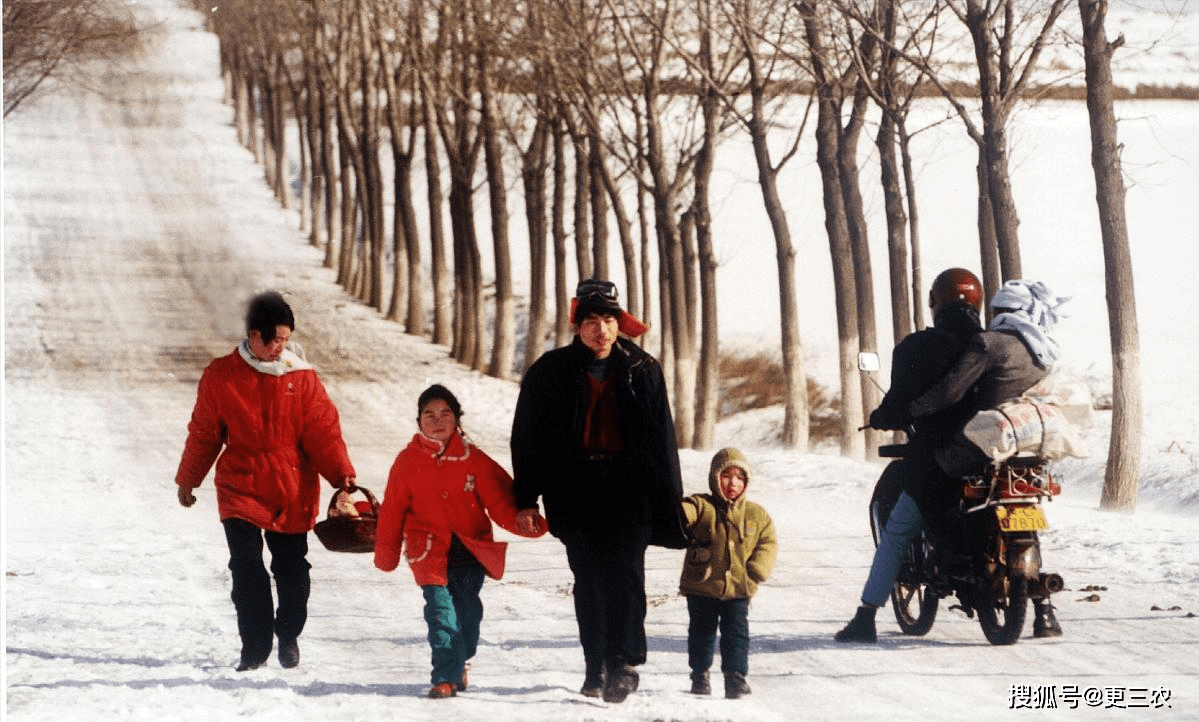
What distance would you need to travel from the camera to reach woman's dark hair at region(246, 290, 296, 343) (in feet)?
26.7

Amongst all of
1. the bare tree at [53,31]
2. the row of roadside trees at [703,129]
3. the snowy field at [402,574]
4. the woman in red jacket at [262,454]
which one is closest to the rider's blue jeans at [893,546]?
the snowy field at [402,574]

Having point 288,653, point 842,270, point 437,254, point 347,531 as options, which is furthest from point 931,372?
point 437,254

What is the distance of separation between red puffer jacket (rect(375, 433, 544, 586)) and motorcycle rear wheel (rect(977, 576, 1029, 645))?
8.62ft

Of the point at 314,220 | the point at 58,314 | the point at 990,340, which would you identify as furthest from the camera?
the point at 314,220

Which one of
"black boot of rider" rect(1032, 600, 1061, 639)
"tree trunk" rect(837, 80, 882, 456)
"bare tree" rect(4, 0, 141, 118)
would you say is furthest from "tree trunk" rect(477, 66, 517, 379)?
"black boot of rider" rect(1032, 600, 1061, 639)

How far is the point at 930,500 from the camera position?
883cm

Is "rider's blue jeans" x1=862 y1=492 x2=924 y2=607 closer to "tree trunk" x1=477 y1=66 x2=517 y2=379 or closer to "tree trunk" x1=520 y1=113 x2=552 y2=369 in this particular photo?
"tree trunk" x1=520 y1=113 x2=552 y2=369

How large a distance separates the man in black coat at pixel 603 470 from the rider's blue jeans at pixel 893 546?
1867 mm

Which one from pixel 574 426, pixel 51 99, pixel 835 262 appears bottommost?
pixel 574 426

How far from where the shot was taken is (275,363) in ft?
26.9

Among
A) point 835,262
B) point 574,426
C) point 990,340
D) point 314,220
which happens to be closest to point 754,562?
point 574,426

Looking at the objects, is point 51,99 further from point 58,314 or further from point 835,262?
point 835,262

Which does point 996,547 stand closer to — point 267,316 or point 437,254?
point 267,316

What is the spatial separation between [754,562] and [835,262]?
1694 centimetres
